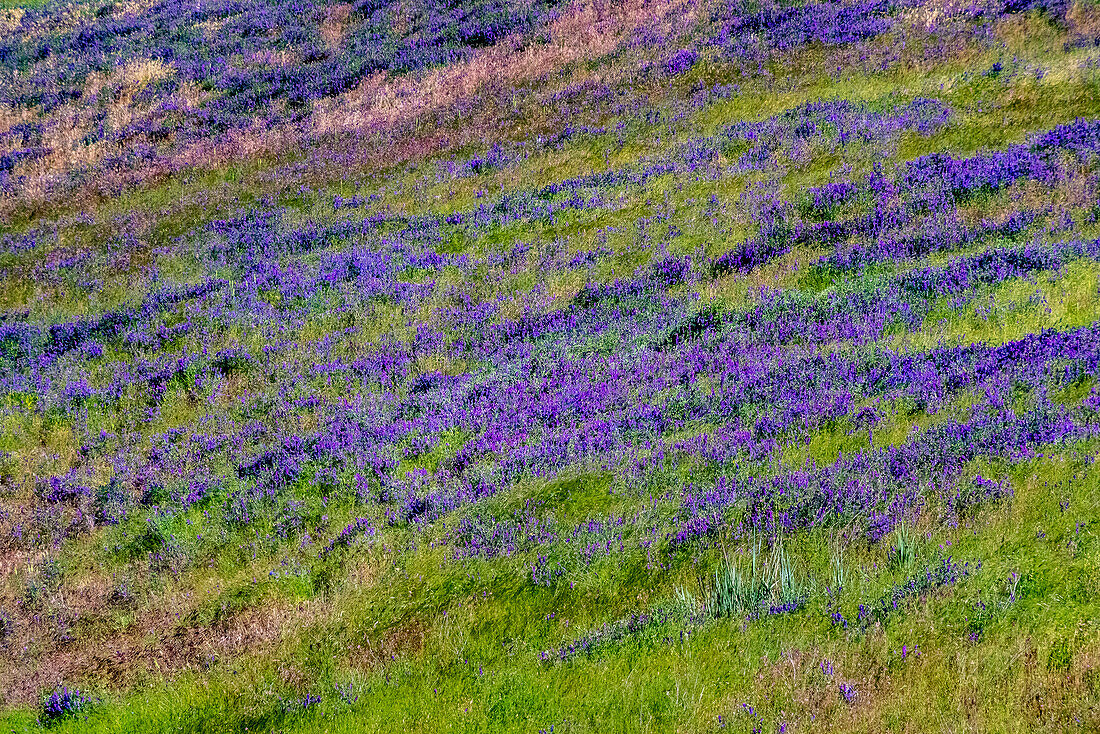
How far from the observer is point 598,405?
8.23 metres

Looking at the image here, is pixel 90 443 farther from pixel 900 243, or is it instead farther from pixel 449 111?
pixel 449 111

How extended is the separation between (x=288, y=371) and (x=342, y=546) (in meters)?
3.91

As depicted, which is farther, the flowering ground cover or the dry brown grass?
the dry brown grass

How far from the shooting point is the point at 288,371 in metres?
10.2

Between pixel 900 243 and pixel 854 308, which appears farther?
pixel 900 243

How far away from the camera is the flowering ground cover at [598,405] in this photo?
5.53 meters

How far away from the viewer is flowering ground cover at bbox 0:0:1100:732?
553 centimetres

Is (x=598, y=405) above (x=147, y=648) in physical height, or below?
above

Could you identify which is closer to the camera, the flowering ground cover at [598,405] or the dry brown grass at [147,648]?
the flowering ground cover at [598,405]

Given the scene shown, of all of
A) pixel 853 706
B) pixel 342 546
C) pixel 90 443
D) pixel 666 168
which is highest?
pixel 666 168

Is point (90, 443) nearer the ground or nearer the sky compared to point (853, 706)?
nearer the sky

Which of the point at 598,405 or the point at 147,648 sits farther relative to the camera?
the point at 598,405

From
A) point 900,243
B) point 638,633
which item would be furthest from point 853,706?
point 900,243

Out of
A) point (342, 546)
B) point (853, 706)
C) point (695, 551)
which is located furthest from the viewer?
point (342, 546)
